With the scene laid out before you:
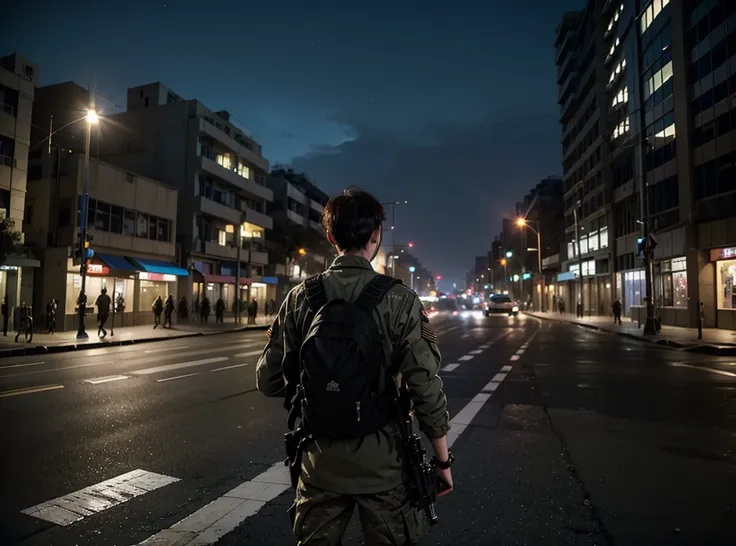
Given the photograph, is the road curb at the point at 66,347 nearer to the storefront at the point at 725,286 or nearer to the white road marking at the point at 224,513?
the white road marking at the point at 224,513

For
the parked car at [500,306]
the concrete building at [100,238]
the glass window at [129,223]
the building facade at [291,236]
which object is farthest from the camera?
the building facade at [291,236]

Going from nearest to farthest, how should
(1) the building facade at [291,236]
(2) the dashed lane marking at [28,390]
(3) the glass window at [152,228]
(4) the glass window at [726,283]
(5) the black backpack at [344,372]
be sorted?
(5) the black backpack at [344,372]
(2) the dashed lane marking at [28,390]
(4) the glass window at [726,283]
(3) the glass window at [152,228]
(1) the building facade at [291,236]

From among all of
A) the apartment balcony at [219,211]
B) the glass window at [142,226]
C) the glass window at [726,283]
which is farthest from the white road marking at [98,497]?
the apartment balcony at [219,211]

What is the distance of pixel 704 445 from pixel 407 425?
217 inches

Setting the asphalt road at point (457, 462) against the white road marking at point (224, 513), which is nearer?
the white road marking at point (224, 513)

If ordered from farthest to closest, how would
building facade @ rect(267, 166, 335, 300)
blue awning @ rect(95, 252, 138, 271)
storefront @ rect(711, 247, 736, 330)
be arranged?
building facade @ rect(267, 166, 335, 300) < blue awning @ rect(95, 252, 138, 271) < storefront @ rect(711, 247, 736, 330)

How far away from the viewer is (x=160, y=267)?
33281 millimetres

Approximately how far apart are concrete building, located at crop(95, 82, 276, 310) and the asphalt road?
96.5ft

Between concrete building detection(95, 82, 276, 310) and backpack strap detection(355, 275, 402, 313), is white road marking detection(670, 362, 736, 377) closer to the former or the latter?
backpack strap detection(355, 275, 402, 313)

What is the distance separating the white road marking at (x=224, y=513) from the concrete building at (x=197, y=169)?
33.3 m

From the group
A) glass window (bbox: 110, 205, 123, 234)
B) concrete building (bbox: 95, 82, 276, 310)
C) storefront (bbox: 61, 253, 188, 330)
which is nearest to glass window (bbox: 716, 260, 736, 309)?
concrete building (bbox: 95, 82, 276, 310)

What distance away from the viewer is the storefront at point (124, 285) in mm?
27250

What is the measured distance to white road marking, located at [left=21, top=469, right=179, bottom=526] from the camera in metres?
3.97

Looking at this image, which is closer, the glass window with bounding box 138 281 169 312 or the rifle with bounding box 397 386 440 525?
the rifle with bounding box 397 386 440 525
